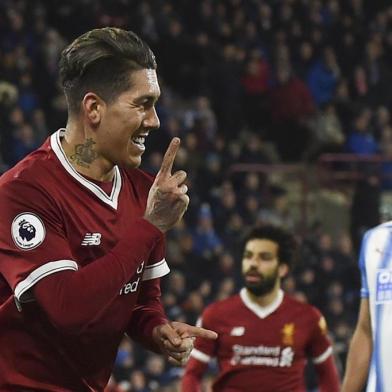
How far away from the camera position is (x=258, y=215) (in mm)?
14195

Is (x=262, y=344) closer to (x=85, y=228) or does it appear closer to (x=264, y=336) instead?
(x=264, y=336)

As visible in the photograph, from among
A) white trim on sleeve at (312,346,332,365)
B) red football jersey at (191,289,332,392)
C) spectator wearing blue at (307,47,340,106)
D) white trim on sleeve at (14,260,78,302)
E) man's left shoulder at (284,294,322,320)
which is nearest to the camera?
white trim on sleeve at (14,260,78,302)

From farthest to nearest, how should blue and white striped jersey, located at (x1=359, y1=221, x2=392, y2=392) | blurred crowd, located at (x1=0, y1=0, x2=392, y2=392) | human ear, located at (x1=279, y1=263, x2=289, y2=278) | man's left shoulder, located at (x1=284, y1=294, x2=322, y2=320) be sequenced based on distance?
1. blurred crowd, located at (x1=0, y1=0, x2=392, y2=392)
2. human ear, located at (x1=279, y1=263, x2=289, y2=278)
3. man's left shoulder, located at (x1=284, y1=294, x2=322, y2=320)
4. blue and white striped jersey, located at (x1=359, y1=221, x2=392, y2=392)

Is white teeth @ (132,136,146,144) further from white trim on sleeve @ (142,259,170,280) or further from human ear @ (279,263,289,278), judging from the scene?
human ear @ (279,263,289,278)

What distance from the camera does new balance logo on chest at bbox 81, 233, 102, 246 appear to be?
343 centimetres

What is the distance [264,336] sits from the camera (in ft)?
23.7

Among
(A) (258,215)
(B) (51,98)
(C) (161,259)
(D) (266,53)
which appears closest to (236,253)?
(A) (258,215)

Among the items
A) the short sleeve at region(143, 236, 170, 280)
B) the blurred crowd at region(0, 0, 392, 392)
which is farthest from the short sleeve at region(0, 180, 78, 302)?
the blurred crowd at region(0, 0, 392, 392)

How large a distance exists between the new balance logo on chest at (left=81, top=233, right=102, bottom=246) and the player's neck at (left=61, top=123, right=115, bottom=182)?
0.21 m

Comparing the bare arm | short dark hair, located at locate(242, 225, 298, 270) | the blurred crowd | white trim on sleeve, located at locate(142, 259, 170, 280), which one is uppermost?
the blurred crowd

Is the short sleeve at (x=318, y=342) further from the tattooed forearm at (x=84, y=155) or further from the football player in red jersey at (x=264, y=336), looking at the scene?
the tattooed forearm at (x=84, y=155)

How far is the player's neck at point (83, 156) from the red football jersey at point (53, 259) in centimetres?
3

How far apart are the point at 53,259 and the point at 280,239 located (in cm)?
448

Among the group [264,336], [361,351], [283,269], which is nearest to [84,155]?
[361,351]
